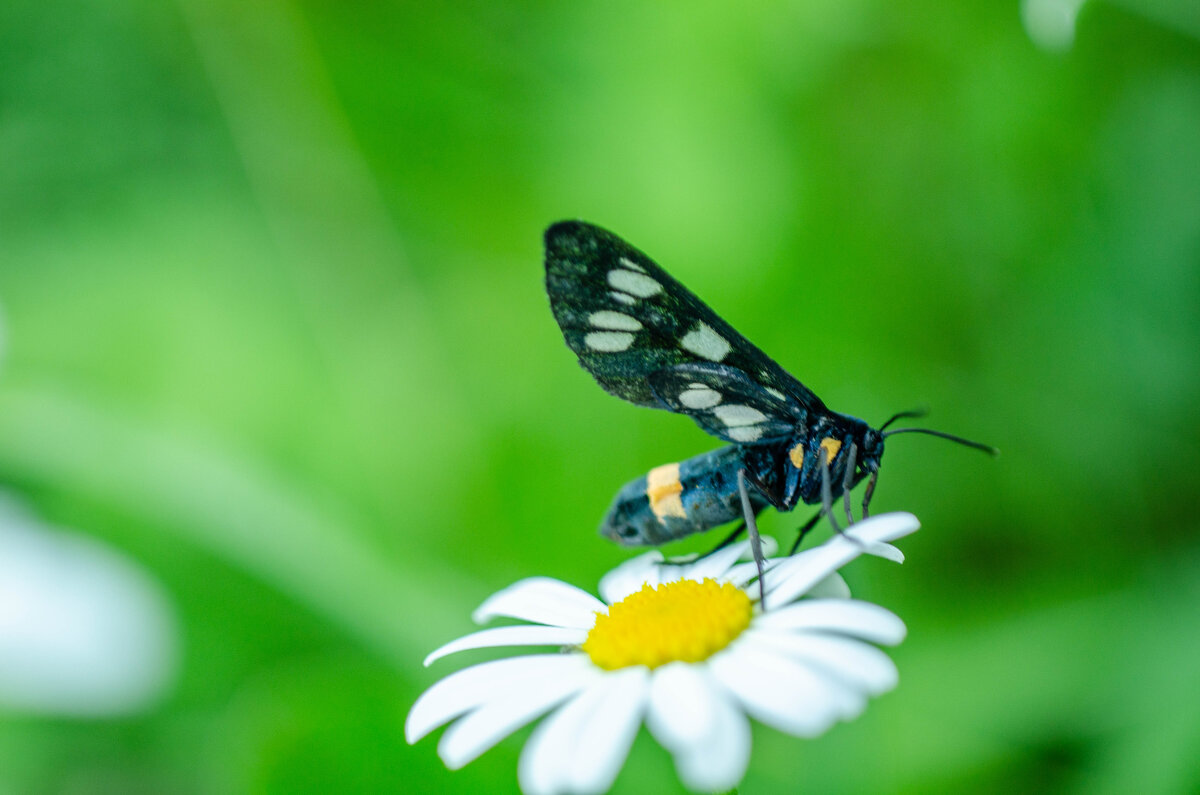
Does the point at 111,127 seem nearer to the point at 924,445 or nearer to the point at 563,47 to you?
the point at 563,47

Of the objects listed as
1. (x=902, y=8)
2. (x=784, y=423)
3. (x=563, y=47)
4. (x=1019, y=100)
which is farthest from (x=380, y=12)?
(x=784, y=423)

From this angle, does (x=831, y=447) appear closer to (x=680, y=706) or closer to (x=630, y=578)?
(x=630, y=578)

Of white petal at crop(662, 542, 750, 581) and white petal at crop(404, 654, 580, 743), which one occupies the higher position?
white petal at crop(662, 542, 750, 581)

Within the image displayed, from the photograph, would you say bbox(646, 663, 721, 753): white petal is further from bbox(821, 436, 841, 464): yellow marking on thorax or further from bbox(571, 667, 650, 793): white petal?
bbox(821, 436, 841, 464): yellow marking on thorax

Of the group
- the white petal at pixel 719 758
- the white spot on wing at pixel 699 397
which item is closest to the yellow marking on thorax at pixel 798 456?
the white spot on wing at pixel 699 397

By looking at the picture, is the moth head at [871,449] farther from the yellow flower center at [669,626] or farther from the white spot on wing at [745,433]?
the yellow flower center at [669,626]

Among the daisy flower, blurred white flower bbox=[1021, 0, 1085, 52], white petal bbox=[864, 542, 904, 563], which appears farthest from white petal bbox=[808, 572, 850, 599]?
blurred white flower bbox=[1021, 0, 1085, 52]
